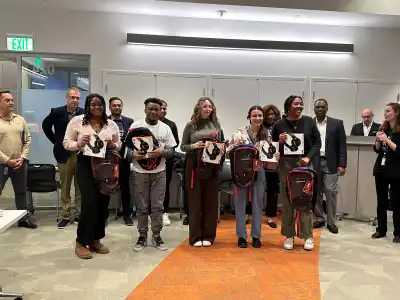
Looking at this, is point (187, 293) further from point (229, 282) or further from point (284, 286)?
point (284, 286)

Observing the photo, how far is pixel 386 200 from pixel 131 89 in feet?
13.7

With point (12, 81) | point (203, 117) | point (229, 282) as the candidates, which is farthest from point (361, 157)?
Answer: point (12, 81)

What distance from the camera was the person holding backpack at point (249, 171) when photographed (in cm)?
410

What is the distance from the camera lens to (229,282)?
3344mm

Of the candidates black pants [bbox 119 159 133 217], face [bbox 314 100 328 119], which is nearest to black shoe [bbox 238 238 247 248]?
black pants [bbox 119 159 133 217]

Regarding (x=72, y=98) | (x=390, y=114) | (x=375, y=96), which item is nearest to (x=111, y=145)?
(x=72, y=98)

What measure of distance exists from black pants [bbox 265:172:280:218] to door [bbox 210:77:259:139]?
1.62 m

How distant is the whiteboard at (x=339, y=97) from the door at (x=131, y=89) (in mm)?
2887

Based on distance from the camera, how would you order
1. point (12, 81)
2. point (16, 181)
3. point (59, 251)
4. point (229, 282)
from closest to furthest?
1. point (229, 282)
2. point (59, 251)
3. point (16, 181)
4. point (12, 81)

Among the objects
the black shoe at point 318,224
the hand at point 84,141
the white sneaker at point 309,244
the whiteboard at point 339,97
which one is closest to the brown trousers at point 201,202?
the white sneaker at point 309,244

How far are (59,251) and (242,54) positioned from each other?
444 centimetres

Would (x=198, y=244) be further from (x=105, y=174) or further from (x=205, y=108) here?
(x=205, y=108)

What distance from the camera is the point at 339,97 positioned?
276 inches

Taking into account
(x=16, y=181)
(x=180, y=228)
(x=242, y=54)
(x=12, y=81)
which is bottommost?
(x=180, y=228)
